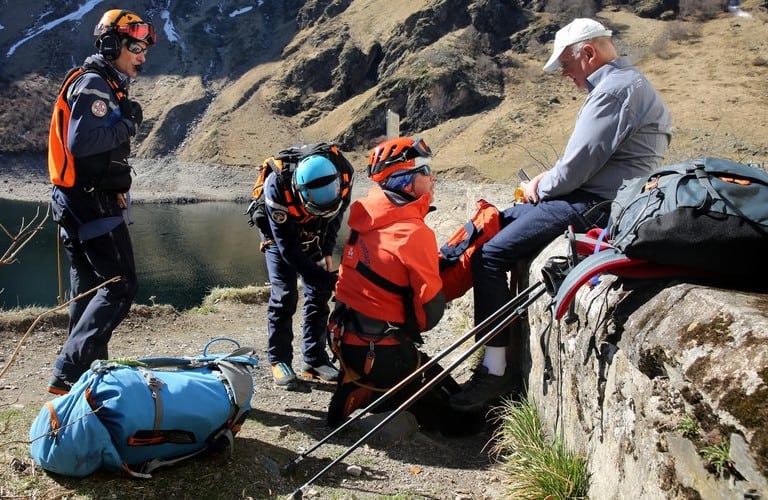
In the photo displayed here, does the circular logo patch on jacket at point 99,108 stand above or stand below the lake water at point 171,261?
above

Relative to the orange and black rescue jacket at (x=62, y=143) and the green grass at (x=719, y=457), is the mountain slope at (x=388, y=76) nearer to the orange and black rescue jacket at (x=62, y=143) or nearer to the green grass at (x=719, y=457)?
the orange and black rescue jacket at (x=62, y=143)

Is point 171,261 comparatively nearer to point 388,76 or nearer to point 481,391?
point 481,391

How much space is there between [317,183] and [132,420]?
2270mm

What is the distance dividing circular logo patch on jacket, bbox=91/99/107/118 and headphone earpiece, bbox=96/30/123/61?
18.9 inches

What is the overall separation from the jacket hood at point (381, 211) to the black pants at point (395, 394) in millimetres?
910

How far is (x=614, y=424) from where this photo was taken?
2982mm

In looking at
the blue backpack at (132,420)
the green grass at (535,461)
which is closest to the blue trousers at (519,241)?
the green grass at (535,461)

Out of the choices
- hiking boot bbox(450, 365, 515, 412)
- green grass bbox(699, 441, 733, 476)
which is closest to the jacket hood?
hiking boot bbox(450, 365, 515, 412)

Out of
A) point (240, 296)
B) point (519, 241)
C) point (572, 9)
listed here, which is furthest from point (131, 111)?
point (572, 9)

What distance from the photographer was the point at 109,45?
4.89 meters

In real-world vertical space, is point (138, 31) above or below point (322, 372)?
above

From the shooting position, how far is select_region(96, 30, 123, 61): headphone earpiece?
16.0 feet

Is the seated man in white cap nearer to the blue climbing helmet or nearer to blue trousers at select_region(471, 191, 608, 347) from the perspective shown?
blue trousers at select_region(471, 191, 608, 347)

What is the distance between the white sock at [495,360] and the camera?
479cm
